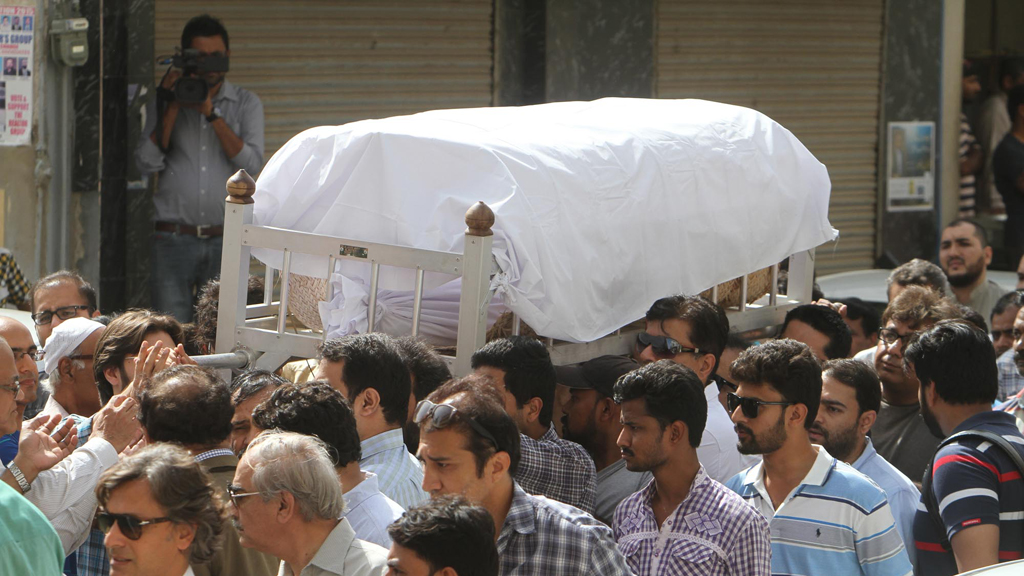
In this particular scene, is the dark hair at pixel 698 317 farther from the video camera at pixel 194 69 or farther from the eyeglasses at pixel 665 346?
the video camera at pixel 194 69

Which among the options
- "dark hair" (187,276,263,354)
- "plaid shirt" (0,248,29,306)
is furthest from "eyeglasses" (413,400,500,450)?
"plaid shirt" (0,248,29,306)

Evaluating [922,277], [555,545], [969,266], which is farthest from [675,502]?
[969,266]

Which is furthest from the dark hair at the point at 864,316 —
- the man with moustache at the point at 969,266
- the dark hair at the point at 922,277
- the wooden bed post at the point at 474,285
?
the wooden bed post at the point at 474,285

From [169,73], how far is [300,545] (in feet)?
16.9

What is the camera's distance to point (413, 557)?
2541 mm

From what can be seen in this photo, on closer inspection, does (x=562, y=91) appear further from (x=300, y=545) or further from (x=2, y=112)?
(x=300, y=545)

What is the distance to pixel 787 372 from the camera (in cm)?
381

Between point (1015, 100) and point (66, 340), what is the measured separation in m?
9.61

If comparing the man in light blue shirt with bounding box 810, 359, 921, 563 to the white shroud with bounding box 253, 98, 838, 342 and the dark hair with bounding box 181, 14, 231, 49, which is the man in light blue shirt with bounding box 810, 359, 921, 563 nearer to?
the white shroud with bounding box 253, 98, 838, 342

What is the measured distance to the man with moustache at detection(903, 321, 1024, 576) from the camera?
140 inches

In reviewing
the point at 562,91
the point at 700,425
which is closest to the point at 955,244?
the point at 562,91

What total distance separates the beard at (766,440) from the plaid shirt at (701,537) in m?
0.37

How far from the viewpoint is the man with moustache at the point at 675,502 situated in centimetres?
325

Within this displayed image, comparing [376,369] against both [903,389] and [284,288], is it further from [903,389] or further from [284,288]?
[903,389]
